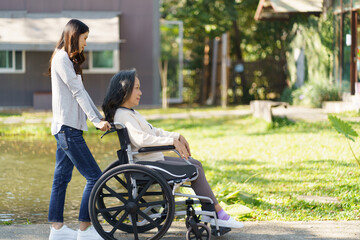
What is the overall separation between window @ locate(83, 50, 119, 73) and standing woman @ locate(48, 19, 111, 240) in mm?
15557

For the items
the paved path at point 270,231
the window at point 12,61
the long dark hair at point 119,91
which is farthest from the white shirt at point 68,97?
the window at point 12,61

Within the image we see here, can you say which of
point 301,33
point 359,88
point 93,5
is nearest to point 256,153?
point 359,88

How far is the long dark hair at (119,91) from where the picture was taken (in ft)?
15.1

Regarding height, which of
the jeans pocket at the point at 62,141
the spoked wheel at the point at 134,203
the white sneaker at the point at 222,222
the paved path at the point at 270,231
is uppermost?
the jeans pocket at the point at 62,141

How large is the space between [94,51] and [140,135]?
16010mm

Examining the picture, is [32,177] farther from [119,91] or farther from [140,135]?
[140,135]

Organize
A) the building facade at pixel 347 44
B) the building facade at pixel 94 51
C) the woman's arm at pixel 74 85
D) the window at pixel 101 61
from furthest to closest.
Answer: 1. the window at pixel 101 61
2. the building facade at pixel 94 51
3. the building facade at pixel 347 44
4. the woman's arm at pixel 74 85

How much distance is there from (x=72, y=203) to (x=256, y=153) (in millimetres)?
3420

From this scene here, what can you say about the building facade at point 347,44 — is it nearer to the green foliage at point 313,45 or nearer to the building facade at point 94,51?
the green foliage at point 313,45

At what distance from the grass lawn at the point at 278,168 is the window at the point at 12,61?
24.3 ft

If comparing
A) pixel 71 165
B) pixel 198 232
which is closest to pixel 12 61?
pixel 71 165

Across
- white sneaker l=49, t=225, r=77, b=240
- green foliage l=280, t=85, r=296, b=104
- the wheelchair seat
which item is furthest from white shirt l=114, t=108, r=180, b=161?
green foliage l=280, t=85, r=296, b=104

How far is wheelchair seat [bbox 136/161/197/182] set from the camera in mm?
4418

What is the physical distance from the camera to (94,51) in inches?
792
